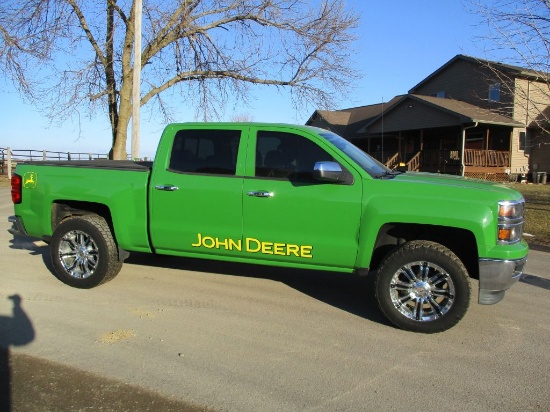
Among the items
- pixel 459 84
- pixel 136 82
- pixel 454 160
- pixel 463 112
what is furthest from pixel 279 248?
pixel 459 84

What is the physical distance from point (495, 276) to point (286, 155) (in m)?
2.29

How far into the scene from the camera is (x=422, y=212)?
4145 mm

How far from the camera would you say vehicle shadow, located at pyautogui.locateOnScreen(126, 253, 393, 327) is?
16.2ft

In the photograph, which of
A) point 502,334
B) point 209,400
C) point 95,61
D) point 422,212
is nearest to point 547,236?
point 502,334

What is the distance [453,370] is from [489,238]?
1214 mm

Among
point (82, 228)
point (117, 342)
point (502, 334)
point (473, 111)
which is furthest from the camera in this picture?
point (473, 111)

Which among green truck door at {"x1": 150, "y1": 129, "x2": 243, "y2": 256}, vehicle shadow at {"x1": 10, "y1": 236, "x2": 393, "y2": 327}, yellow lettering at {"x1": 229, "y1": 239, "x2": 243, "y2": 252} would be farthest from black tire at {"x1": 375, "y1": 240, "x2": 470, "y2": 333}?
green truck door at {"x1": 150, "y1": 129, "x2": 243, "y2": 256}

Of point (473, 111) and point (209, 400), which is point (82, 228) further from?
point (473, 111)

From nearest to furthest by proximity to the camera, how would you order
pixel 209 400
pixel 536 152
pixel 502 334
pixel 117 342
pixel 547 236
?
pixel 209 400, pixel 117 342, pixel 502 334, pixel 547 236, pixel 536 152

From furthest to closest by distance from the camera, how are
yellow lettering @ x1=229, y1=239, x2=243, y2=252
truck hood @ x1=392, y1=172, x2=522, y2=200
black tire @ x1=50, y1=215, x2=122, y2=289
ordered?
black tire @ x1=50, y1=215, x2=122, y2=289 → yellow lettering @ x1=229, y1=239, x2=243, y2=252 → truck hood @ x1=392, y1=172, x2=522, y2=200

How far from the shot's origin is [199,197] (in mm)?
4875

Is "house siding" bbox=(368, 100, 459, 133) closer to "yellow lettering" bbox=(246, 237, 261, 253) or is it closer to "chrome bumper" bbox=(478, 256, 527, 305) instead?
"chrome bumper" bbox=(478, 256, 527, 305)

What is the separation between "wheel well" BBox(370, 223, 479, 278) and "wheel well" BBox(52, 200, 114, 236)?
3228 millimetres

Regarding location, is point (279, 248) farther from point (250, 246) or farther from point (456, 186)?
point (456, 186)
